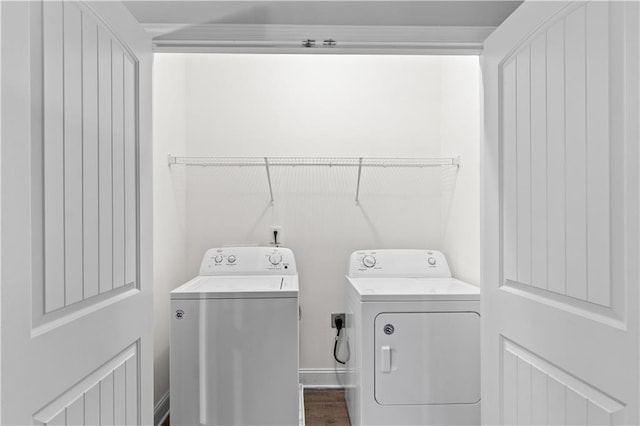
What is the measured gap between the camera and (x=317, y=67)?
2906mm

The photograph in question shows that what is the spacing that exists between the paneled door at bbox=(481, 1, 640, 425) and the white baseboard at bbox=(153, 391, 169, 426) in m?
1.81

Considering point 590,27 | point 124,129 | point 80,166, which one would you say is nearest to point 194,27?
point 124,129

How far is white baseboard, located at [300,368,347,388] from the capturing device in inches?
111

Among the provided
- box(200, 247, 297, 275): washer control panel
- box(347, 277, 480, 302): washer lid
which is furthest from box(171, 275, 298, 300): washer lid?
box(347, 277, 480, 302): washer lid

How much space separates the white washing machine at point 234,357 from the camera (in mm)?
1953

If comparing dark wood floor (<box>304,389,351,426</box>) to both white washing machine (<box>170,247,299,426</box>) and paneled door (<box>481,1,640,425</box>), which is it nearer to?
white washing machine (<box>170,247,299,426</box>)

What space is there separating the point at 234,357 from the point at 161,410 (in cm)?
76

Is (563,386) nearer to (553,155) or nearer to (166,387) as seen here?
(553,155)

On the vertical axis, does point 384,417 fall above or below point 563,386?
below

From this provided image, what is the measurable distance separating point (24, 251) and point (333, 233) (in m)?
2.29

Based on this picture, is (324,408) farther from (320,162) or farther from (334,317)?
(320,162)

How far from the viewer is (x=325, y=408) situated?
254cm

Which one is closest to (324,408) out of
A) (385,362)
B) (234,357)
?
(385,362)

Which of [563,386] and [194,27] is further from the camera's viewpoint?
[194,27]
